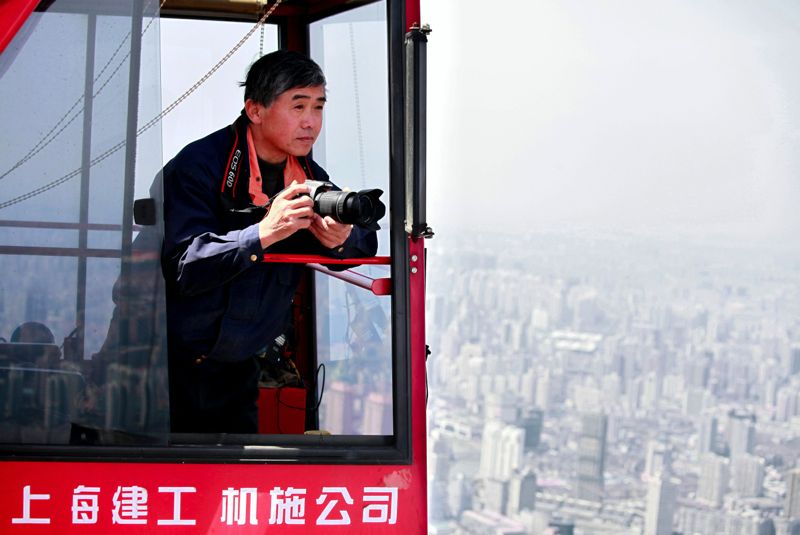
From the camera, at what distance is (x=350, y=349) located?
3.66 m

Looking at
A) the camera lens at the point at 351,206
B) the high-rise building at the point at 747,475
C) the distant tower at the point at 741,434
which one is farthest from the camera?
the distant tower at the point at 741,434

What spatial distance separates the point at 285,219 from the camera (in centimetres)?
320

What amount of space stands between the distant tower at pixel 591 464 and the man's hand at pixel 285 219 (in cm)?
2573

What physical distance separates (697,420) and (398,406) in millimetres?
29417

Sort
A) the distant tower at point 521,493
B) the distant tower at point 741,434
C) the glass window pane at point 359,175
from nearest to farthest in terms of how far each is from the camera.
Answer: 1. the glass window pane at point 359,175
2. the distant tower at point 521,493
3. the distant tower at point 741,434

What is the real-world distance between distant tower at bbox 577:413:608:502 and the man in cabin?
83.2ft

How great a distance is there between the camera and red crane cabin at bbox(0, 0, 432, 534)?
312cm

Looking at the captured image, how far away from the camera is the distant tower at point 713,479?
28.3 meters

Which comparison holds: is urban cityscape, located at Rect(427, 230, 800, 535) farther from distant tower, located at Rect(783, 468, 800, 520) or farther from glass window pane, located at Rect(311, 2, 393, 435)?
glass window pane, located at Rect(311, 2, 393, 435)

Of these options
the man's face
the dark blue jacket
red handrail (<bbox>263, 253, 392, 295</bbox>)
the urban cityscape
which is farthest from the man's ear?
the urban cityscape

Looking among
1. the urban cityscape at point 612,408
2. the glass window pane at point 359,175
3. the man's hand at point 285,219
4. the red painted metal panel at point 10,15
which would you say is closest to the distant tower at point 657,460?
the urban cityscape at point 612,408

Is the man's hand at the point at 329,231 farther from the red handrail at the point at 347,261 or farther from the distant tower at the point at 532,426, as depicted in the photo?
the distant tower at the point at 532,426

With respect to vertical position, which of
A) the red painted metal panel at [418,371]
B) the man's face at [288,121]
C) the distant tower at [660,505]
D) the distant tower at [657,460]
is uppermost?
the man's face at [288,121]

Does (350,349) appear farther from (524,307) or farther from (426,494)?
(524,307)
